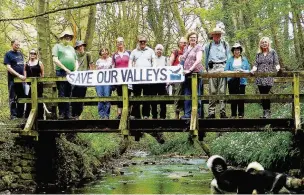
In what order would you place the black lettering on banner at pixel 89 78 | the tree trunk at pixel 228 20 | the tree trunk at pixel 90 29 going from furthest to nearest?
the tree trunk at pixel 228 20 < the tree trunk at pixel 90 29 < the black lettering on banner at pixel 89 78

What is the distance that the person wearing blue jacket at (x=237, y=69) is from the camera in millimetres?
11750

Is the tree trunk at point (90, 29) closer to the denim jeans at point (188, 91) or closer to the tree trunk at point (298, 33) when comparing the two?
the tree trunk at point (298, 33)

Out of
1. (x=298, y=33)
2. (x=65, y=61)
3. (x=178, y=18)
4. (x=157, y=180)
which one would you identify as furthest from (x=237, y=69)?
(x=178, y=18)

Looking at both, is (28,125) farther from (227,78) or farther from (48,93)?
(48,93)

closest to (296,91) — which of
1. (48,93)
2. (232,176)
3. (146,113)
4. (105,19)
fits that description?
(232,176)

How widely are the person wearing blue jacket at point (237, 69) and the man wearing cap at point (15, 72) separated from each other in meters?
4.68

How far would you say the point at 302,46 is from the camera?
67.8 feet

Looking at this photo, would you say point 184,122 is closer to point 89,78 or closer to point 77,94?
point 89,78

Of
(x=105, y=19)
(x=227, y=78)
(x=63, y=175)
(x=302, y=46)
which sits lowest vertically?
(x=63, y=175)

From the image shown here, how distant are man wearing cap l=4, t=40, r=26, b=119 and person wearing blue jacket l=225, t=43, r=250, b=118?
468 cm

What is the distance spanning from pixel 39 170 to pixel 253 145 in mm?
6580

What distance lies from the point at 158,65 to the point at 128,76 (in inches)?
43.1

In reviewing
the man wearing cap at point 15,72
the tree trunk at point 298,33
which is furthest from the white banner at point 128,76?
the tree trunk at point 298,33

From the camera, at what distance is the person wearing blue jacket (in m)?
11.8
